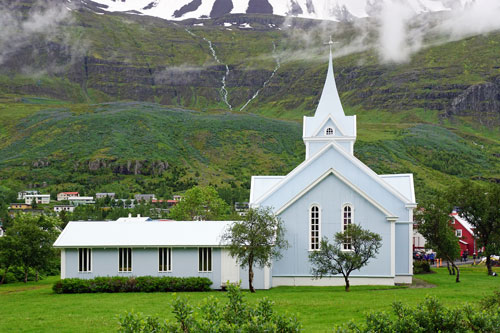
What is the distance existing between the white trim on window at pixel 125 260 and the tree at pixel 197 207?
36635 millimetres

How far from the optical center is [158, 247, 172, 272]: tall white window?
39000 mm

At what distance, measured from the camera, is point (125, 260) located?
39.3 metres

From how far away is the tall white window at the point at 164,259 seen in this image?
39.0 m

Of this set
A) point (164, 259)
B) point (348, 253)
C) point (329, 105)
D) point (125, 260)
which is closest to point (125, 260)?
point (125, 260)

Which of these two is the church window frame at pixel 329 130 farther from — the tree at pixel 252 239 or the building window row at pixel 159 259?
the building window row at pixel 159 259

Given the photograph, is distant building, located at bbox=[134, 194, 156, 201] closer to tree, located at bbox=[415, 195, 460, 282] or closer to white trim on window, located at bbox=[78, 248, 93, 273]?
white trim on window, located at bbox=[78, 248, 93, 273]

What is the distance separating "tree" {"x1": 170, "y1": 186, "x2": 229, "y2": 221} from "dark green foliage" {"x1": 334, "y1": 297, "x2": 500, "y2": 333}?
62.8 m

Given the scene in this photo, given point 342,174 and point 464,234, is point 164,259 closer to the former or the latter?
point 342,174

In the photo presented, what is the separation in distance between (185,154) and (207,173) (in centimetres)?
1783

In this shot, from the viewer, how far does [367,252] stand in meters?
35.8

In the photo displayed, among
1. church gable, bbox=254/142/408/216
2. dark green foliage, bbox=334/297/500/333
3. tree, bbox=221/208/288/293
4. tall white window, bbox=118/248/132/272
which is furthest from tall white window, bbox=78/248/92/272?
dark green foliage, bbox=334/297/500/333

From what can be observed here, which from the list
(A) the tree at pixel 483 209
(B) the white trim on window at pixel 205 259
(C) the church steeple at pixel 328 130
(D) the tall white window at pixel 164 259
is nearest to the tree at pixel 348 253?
(B) the white trim on window at pixel 205 259

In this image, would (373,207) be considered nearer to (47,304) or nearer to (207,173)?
(47,304)

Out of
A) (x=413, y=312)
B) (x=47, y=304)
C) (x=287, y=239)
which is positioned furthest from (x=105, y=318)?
(x=287, y=239)
